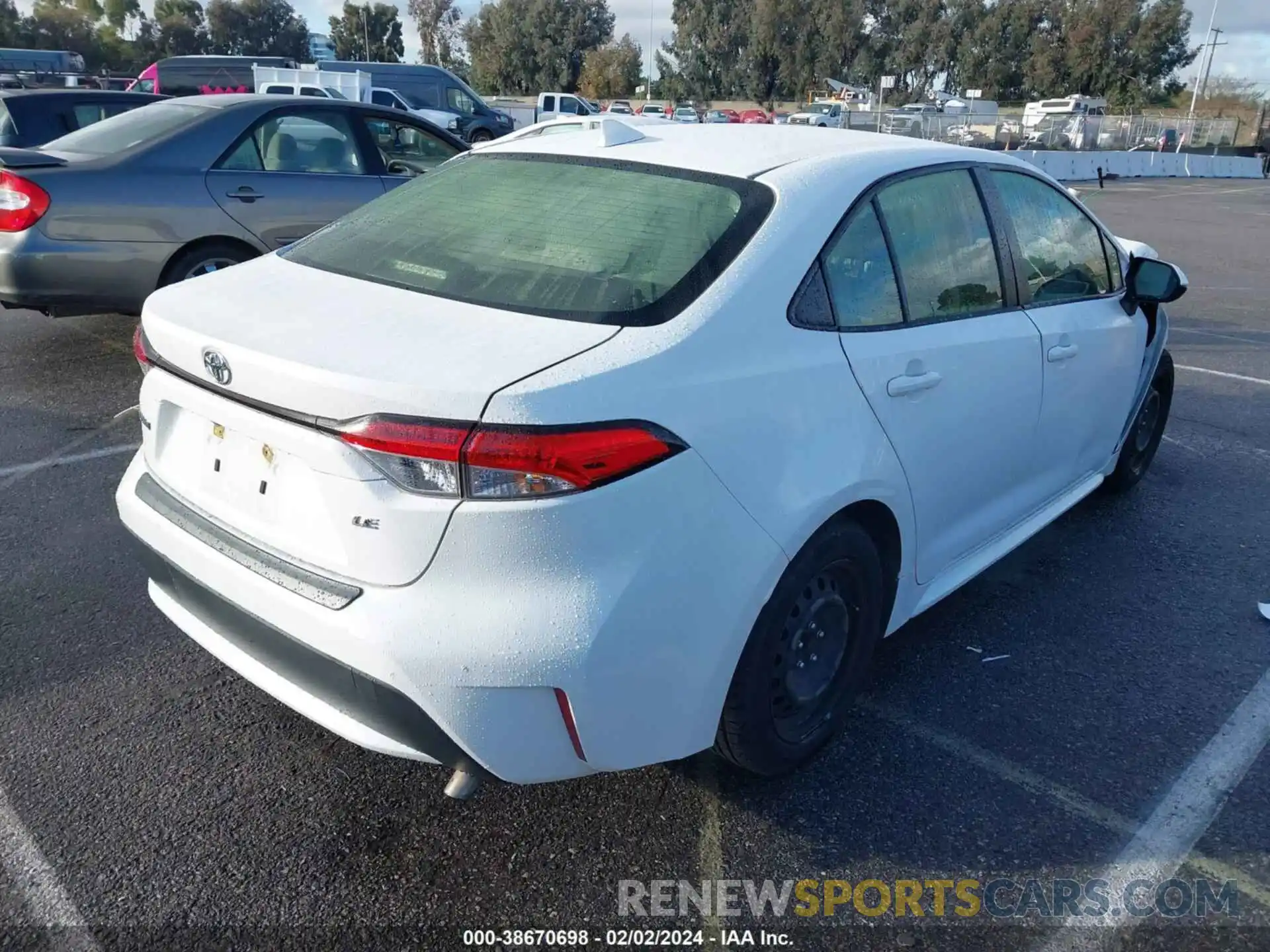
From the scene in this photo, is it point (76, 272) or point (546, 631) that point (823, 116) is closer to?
point (76, 272)


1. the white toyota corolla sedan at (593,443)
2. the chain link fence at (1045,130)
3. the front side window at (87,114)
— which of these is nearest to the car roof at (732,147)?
the white toyota corolla sedan at (593,443)

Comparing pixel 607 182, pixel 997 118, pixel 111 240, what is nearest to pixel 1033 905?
pixel 607 182

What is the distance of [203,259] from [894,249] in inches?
190

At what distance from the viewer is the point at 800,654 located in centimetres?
259

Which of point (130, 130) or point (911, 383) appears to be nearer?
point (911, 383)

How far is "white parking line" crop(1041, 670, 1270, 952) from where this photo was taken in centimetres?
231

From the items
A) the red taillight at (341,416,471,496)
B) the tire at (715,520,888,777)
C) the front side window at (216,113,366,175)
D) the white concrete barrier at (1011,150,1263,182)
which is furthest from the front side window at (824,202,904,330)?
the white concrete barrier at (1011,150,1263,182)

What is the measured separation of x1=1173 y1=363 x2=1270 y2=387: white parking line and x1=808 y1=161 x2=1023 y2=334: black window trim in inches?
182

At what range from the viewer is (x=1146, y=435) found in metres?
4.84

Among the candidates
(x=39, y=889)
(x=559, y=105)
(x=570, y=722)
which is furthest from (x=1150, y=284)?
(x=559, y=105)

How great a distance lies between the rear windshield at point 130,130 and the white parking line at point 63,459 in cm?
223

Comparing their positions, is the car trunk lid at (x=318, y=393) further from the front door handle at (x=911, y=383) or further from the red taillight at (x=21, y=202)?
the red taillight at (x=21, y=202)

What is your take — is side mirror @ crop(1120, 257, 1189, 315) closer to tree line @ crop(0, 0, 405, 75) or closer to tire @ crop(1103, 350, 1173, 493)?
tire @ crop(1103, 350, 1173, 493)

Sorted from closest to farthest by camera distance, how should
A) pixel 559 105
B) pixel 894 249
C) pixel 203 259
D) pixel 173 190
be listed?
1. pixel 894 249
2. pixel 173 190
3. pixel 203 259
4. pixel 559 105
